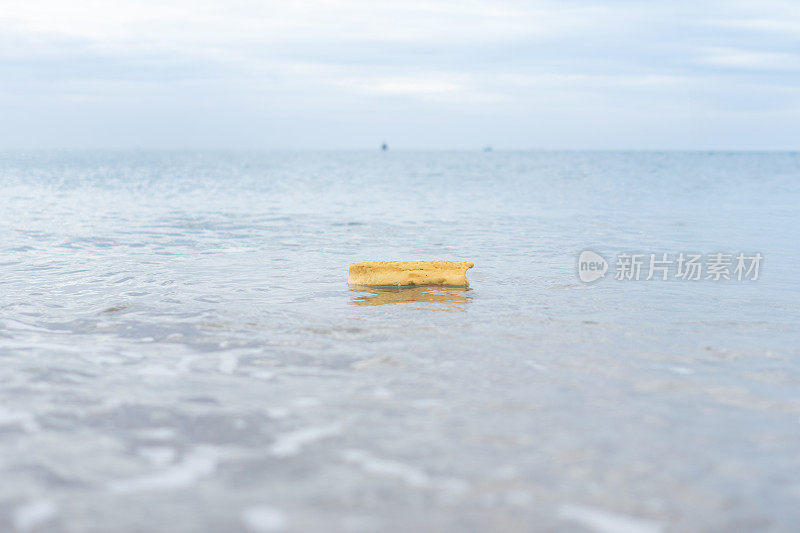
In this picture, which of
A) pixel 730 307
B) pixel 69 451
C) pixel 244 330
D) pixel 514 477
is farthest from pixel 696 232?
pixel 69 451

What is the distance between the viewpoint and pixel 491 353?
6.50 meters

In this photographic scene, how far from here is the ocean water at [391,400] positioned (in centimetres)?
371

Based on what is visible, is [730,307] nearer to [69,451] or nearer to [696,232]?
[69,451]

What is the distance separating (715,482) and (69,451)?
413cm

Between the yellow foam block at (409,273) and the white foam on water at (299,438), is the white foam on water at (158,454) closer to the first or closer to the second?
the white foam on water at (299,438)

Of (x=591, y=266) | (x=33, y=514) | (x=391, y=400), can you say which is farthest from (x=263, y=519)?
(x=591, y=266)

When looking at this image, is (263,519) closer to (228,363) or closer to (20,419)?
(20,419)

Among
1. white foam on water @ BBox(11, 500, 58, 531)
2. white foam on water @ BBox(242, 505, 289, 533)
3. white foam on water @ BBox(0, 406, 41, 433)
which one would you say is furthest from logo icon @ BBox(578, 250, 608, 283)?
white foam on water @ BBox(11, 500, 58, 531)

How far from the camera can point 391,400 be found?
206 inches

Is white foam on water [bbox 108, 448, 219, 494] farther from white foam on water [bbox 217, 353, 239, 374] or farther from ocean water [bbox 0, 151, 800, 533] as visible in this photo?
white foam on water [bbox 217, 353, 239, 374]

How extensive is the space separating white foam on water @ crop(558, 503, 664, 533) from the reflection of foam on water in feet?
15.9

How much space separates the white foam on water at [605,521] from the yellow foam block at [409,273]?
6.32 metres

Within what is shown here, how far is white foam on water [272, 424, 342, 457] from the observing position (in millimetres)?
4363

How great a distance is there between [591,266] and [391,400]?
7.59 m
